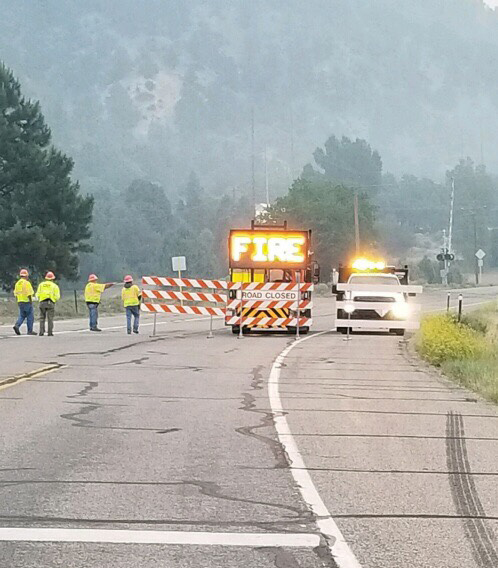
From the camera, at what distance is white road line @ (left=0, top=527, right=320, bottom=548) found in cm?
614

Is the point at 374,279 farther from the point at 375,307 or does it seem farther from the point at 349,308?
the point at 349,308

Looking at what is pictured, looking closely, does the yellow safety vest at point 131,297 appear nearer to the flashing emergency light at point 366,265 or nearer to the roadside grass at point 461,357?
the flashing emergency light at point 366,265

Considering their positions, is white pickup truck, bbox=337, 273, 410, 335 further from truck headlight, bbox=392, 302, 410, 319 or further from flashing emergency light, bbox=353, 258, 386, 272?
flashing emergency light, bbox=353, 258, 386, 272

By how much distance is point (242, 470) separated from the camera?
8.47 metres

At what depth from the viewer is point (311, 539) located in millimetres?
6238

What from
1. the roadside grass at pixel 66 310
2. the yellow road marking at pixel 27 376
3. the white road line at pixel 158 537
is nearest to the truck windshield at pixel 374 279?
the yellow road marking at pixel 27 376

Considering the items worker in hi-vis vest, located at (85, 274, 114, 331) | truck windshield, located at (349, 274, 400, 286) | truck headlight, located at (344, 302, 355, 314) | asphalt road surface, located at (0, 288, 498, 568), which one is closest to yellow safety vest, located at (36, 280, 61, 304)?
worker in hi-vis vest, located at (85, 274, 114, 331)

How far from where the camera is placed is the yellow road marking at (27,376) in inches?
576

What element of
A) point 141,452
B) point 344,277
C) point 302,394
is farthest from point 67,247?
point 141,452

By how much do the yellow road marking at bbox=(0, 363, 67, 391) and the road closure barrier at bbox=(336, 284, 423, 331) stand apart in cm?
1256

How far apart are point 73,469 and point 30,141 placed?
2197 inches

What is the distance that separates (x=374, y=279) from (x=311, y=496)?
76.7 ft

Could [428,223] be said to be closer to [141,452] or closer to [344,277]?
[344,277]

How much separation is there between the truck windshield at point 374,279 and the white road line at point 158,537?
2417 cm
